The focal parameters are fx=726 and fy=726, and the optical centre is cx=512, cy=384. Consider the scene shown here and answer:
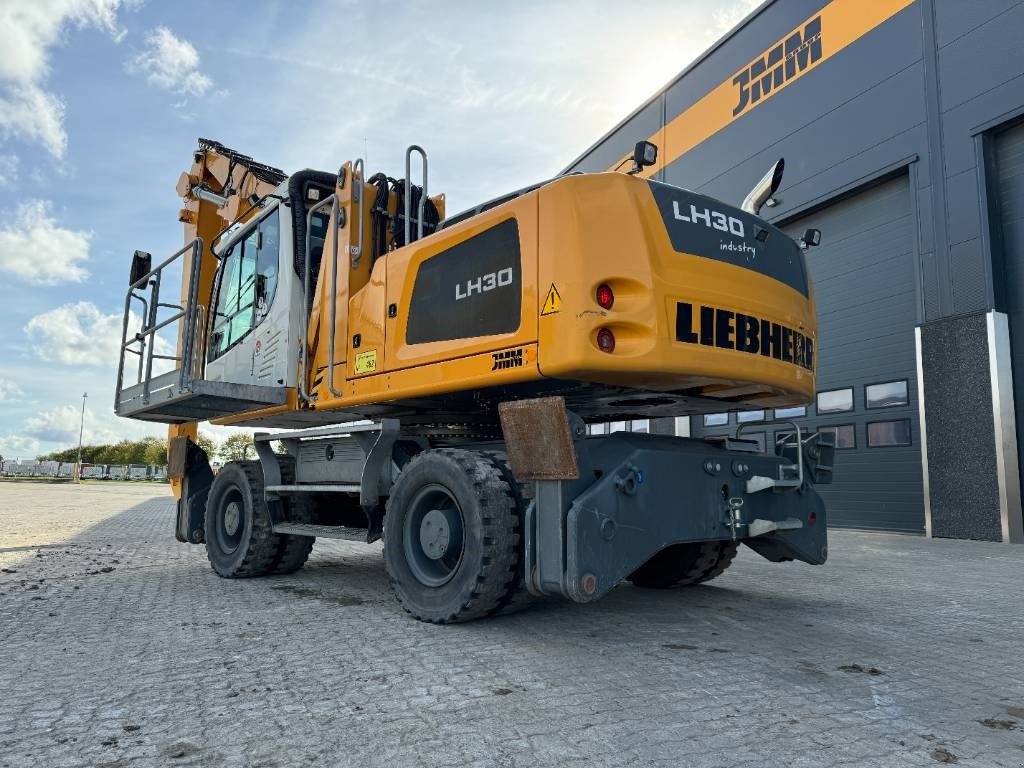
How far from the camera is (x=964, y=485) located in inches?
414

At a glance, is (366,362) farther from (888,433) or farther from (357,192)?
(888,433)

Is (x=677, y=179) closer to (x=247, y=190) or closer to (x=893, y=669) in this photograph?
(x=247, y=190)

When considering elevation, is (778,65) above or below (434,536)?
above

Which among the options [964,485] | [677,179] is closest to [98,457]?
[677,179]

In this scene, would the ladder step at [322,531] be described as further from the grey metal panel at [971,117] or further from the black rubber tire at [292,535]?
the grey metal panel at [971,117]

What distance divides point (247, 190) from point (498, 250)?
5.15 meters

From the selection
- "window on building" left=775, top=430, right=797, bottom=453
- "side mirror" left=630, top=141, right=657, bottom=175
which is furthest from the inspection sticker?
"window on building" left=775, top=430, right=797, bottom=453

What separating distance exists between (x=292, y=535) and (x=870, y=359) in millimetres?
10088

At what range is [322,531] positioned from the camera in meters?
5.81

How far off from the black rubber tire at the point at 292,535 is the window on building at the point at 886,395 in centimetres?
962

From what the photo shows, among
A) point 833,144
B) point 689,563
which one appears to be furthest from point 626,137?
point 689,563

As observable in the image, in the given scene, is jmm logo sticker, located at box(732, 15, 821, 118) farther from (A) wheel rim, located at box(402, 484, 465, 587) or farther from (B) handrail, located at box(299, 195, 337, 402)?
(A) wheel rim, located at box(402, 484, 465, 587)

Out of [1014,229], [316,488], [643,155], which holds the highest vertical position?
[1014,229]

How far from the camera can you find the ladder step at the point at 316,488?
555 centimetres
